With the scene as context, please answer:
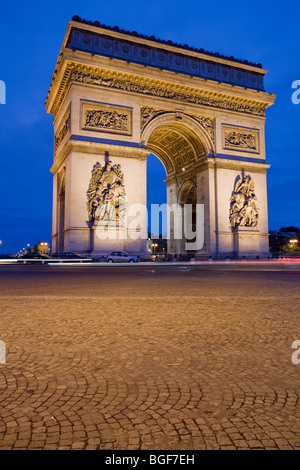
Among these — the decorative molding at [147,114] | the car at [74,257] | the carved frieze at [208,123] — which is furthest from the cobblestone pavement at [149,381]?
the carved frieze at [208,123]

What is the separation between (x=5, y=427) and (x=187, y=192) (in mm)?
32126

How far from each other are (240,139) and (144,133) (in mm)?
8925

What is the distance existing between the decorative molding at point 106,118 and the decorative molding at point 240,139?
8.66 meters

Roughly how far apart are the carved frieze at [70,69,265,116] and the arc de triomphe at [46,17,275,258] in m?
0.08

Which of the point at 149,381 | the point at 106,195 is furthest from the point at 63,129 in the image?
the point at 149,381

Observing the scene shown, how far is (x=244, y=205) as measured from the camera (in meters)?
27.8

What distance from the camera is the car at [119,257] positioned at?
74.2 ft

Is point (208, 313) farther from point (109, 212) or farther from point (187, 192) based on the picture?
point (187, 192)

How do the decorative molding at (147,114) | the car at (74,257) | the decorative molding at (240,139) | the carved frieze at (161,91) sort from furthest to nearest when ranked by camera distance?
the decorative molding at (240,139), the decorative molding at (147,114), the carved frieze at (161,91), the car at (74,257)

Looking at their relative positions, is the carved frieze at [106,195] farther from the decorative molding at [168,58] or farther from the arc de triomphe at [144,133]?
the decorative molding at [168,58]

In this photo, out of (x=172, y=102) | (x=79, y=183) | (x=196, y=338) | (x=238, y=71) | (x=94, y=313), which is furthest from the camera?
(x=238, y=71)

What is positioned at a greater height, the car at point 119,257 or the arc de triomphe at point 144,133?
the arc de triomphe at point 144,133
